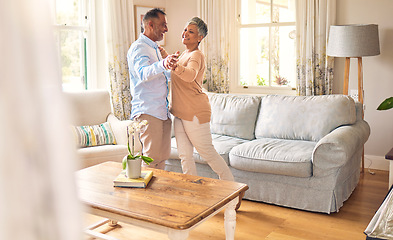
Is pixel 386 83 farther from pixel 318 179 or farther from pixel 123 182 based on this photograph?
pixel 123 182

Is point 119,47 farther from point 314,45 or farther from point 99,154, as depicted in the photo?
point 314,45

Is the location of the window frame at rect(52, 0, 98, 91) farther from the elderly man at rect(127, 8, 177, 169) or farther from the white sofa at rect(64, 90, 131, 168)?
the elderly man at rect(127, 8, 177, 169)

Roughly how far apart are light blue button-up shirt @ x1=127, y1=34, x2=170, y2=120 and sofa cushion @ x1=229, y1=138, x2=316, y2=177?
89 cm

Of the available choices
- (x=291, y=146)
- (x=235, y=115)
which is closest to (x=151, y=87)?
(x=291, y=146)

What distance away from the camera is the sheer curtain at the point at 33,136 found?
1.36 ft

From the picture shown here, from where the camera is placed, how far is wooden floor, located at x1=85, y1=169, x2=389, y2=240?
3086mm

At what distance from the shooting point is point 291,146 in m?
3.78

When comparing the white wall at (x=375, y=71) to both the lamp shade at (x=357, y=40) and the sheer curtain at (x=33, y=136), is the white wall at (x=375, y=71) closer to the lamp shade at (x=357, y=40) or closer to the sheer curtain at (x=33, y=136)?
the lamp shade at (x=357, y=40)

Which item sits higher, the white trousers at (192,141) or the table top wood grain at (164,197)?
the white trousers at (192,141)

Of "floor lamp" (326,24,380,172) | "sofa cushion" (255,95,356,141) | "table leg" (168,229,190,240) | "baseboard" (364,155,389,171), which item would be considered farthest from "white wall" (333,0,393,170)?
"table leg" (168,229,190,240)

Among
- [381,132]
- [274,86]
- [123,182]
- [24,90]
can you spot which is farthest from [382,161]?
[24,90]

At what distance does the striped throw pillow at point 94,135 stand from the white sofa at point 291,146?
0.64 m

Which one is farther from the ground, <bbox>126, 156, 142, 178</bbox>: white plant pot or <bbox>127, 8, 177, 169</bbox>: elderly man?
<bbox>127, 8, 177, 169</bbox>: elderly man

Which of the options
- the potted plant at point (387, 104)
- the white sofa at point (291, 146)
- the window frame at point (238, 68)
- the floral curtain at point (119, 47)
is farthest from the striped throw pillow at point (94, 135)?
the potted plant at point (387, 104)
